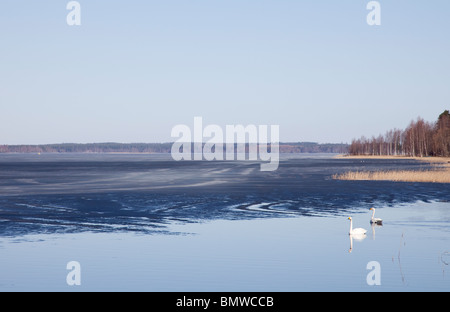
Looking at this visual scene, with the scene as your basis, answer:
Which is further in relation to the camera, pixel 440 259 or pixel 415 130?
pixel 415 130

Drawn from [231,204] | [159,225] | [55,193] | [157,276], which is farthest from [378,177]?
[157,276]

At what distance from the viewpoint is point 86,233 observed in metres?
22.2

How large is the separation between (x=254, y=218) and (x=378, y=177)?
118 ft

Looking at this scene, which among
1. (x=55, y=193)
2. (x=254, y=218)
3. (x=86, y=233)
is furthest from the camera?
(x=55, y=193)

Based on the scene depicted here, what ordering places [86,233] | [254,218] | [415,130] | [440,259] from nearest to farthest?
[440,259]
[86,233]
[254,218]
[415,130]

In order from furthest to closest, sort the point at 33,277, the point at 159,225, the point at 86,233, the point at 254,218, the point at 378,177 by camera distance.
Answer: the point at 378,177
the point at 254,218
the point at 159,225
the point at 86,233
the point at 33,277

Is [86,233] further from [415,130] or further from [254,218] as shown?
[415,130]

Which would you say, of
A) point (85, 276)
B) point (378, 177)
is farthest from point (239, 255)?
point (378, 177)

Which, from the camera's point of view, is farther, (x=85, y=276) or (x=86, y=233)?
(x=86, y=233)

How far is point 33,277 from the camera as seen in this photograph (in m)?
14.9

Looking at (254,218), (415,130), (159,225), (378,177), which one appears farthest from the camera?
(415,130)

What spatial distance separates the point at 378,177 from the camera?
60531 mm
